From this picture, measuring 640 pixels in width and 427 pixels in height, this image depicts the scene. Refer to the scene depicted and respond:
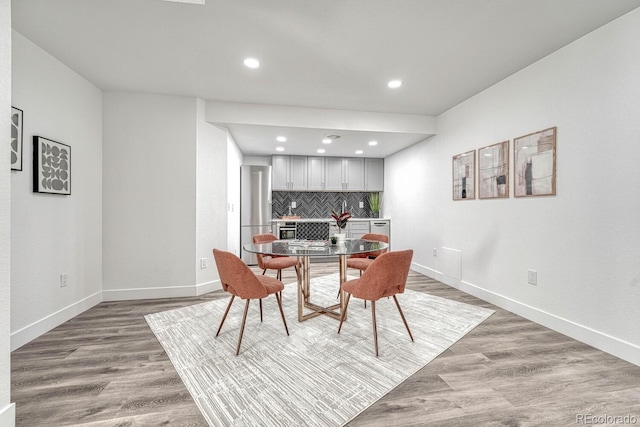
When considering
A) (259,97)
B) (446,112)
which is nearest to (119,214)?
(259,97)

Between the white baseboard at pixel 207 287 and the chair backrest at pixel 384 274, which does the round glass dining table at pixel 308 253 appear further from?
the white baseboard at pixel 207 287

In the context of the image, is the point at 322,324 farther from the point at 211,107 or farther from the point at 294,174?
the point at 294,174

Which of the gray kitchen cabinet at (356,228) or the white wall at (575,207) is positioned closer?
the white wall at (575,207)

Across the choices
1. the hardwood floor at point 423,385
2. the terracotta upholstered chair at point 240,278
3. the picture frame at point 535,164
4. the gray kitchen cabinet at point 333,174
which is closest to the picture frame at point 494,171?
the picture frame at point 535,164

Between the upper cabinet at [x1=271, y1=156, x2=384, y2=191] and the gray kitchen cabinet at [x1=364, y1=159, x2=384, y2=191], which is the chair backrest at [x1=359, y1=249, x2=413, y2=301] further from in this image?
the gray kitchen cabinet at [x1=364, y1=159, x2=384, y2=191]

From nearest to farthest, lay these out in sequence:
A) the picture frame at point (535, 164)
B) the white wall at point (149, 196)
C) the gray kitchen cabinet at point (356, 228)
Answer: the picture frame at point (535, 164)
the white wall at point (149, 196)
the gray kitchen cabinet at point (356, 228)

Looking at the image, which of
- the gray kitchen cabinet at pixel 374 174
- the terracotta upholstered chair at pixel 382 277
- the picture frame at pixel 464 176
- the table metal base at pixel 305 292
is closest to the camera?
the terracotta upholstered chair at pixel 382 277

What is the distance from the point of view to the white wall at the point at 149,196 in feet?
11.2

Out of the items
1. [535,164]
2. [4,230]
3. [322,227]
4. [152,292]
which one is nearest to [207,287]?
[152,292]

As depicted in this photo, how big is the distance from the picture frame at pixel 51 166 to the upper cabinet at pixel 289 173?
11.9 feet

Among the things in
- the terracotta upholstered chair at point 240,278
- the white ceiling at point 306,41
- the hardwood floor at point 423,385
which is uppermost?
the white ceiling at point 306,41

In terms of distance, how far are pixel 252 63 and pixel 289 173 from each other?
3.45 m

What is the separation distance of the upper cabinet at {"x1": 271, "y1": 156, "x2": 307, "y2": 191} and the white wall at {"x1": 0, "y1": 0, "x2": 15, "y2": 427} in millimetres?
4729

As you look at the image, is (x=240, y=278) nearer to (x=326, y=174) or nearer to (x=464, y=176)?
(x=464, y=176)
